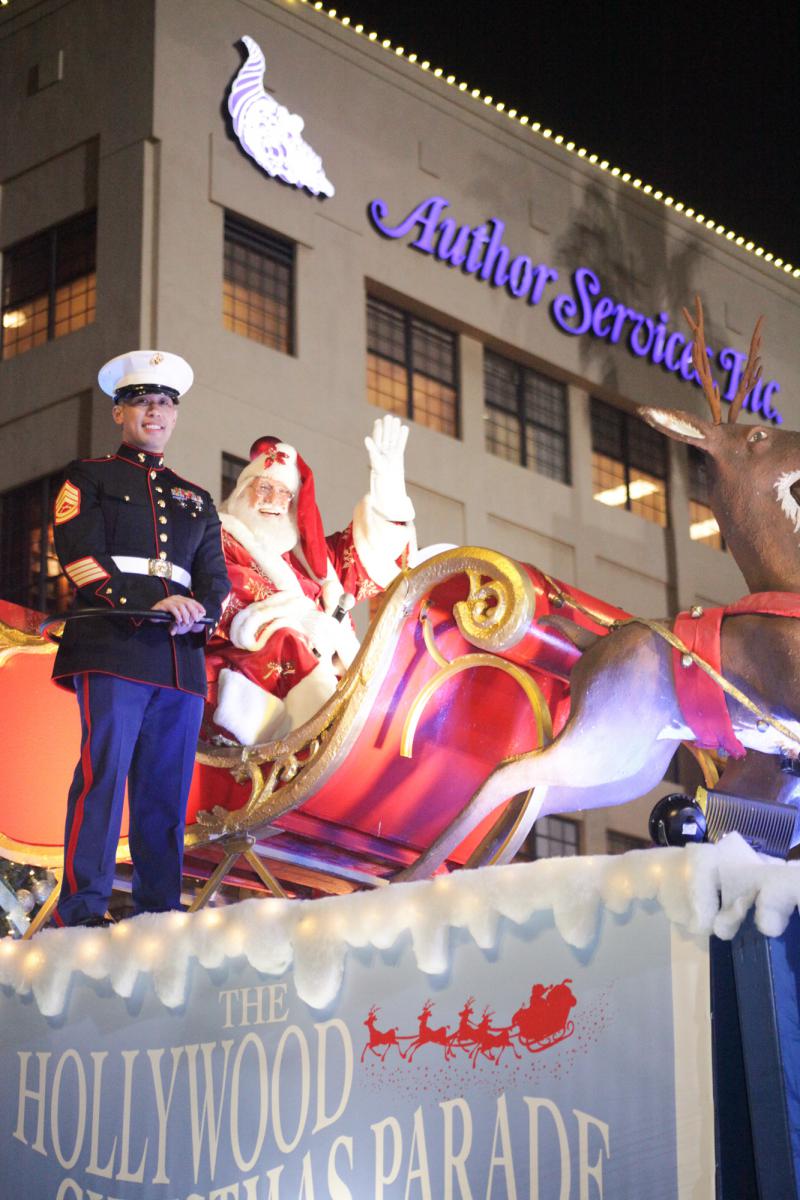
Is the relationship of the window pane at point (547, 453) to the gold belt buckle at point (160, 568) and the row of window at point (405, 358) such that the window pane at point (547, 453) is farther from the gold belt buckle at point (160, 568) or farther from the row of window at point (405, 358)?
the gold belt buckle at point (160, 568)

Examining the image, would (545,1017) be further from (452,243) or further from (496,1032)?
(452,243)

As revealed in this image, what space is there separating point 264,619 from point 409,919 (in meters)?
2.88

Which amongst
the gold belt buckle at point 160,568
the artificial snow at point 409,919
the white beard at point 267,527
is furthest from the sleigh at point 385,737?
the artificial snow at point 409,919

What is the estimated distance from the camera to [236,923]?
12.1 ft

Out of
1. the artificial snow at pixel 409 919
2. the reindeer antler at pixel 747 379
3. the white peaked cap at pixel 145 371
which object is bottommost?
the artificial snow at pixel 409 919

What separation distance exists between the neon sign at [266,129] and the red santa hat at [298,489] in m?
8.14

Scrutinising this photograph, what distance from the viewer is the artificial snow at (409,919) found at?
300 cm

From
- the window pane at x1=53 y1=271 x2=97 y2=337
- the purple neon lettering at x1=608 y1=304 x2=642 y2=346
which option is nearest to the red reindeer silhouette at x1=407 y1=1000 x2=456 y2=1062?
the window pane at x1=53 y1=271 x2=97 y2=337

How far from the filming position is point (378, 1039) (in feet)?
11.0

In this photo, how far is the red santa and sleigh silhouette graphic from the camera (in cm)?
310

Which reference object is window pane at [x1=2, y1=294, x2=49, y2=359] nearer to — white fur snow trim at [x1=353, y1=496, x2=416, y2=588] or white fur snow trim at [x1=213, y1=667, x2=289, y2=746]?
white fur snow trim at [x1=353, y1=496, x2=416, y2=588]

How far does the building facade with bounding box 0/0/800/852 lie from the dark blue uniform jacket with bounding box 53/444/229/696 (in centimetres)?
804

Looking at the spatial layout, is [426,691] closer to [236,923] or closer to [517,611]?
[517,611]

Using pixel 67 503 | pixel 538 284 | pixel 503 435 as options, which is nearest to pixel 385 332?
pixel 503 435
